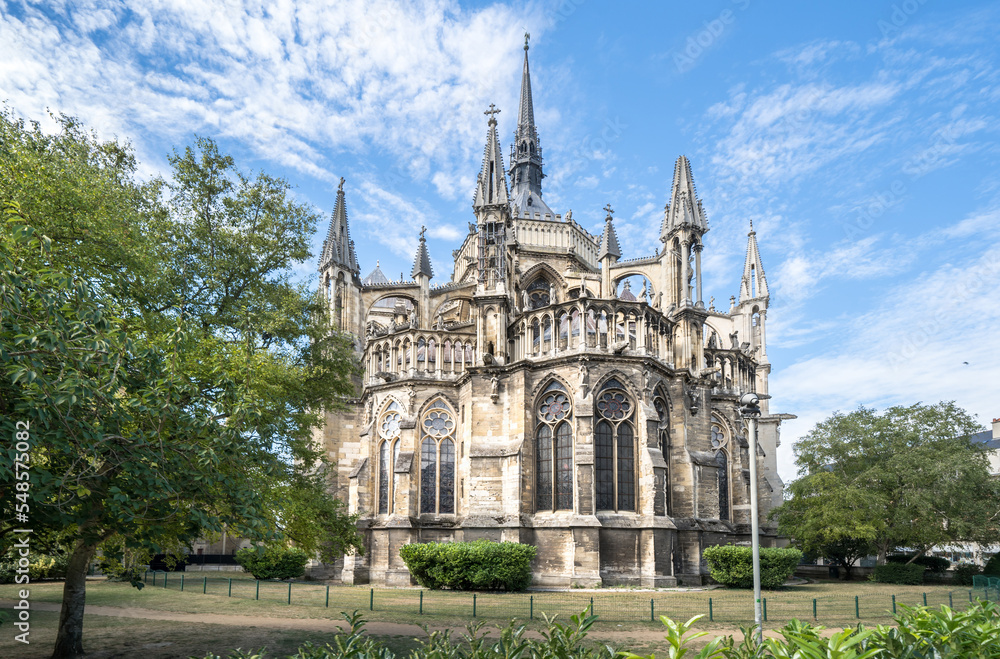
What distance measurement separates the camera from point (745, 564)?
26766 mm

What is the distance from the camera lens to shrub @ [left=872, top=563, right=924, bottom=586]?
33875mm

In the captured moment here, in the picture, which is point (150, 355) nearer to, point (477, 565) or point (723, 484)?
point (477, 565)

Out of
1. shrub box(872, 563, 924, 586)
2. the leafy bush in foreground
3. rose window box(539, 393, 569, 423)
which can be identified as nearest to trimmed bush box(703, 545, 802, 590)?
rose window box(539, 393, 569, 423)

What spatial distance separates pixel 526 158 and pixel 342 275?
24567mm

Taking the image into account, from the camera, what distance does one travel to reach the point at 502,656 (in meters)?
4.69

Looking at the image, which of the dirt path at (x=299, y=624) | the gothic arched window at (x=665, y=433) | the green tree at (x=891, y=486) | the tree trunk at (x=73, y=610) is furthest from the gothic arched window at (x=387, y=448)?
the green tree at (x=891, y=486)

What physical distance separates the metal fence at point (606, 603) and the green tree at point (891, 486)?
820cm

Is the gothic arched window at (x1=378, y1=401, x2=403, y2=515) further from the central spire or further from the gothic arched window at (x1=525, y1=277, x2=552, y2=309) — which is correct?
the central spire

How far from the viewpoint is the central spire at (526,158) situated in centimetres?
5353

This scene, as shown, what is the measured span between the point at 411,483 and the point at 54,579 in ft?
56.6

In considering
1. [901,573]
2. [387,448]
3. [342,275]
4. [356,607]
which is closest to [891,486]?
[901,573]

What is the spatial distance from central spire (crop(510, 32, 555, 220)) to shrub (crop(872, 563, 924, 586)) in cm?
3232

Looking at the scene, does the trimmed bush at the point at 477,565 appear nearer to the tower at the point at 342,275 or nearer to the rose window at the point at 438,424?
the rose window at the point at 438,424

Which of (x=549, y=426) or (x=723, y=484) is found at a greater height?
(x=549, y=426)
